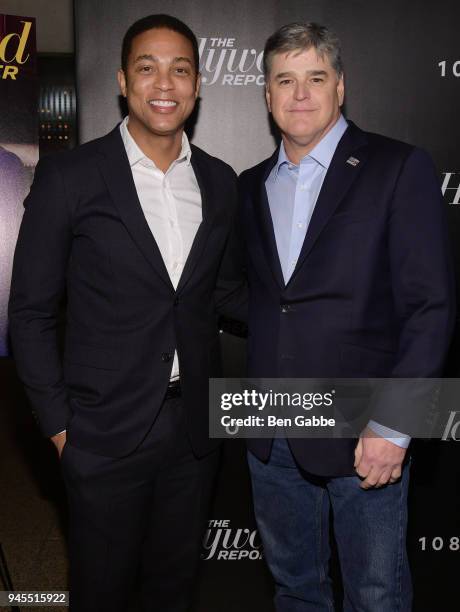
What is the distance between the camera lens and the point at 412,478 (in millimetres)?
2568

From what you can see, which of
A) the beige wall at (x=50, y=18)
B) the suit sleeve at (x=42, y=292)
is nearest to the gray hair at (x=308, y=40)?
the suit sleeve at (x=42, y=292)

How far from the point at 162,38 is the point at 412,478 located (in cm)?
182

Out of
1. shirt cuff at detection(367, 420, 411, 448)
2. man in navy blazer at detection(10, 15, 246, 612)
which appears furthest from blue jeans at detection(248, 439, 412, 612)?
man in navy blazer at detection(10, 15, 246, 612)

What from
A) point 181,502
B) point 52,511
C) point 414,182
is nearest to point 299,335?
point 414,182

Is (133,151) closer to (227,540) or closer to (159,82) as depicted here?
(159,82)

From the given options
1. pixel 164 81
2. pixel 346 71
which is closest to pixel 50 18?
pixel 346 71

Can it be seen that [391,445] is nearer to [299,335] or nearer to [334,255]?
[299,335]

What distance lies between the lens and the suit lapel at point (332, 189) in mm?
1792

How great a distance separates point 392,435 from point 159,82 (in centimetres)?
116

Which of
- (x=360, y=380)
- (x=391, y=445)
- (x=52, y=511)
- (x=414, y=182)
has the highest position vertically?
(x=414, y=182)

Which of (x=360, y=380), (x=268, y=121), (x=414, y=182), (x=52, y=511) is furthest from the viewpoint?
(x=52, y=511)

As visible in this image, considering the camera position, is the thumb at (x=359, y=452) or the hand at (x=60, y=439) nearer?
the thumb at (x=359, y=452)

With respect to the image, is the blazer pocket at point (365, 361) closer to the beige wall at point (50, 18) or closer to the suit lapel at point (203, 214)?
the suit lapel at point (203, 214)

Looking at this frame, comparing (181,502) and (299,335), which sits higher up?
(299,335)
